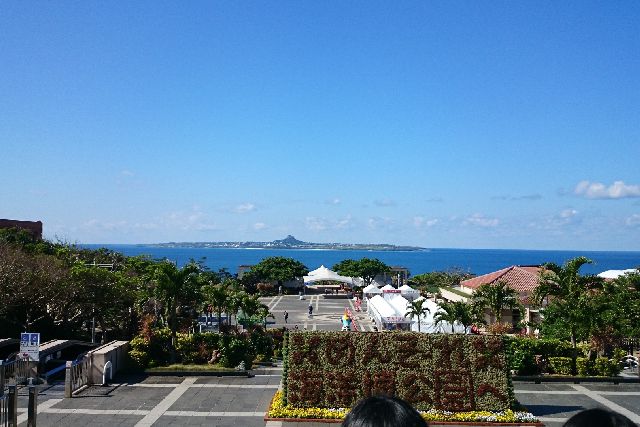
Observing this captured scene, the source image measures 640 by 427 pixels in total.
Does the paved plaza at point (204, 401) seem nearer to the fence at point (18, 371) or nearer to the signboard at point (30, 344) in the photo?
the fence at point (18, 371)

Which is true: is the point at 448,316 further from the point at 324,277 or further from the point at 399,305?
the point at 324,277

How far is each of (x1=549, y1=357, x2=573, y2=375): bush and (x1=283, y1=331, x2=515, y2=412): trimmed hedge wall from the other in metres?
7.00

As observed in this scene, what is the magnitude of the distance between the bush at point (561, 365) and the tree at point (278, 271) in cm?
4298

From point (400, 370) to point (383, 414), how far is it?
16206 millimetres

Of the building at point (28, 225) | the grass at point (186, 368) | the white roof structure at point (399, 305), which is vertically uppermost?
the building at point (28, 225)

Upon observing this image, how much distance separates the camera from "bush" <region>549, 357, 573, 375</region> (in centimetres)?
2369

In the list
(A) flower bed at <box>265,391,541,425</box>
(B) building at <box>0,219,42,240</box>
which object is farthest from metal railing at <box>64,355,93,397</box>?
(B) building at <box>0,219,42,240</box>

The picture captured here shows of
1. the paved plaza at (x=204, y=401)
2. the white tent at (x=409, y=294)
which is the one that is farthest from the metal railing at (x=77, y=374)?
the white tent at (x=409, y=294)

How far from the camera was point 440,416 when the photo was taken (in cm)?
1734

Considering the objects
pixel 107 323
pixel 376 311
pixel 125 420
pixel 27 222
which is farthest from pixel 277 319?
pixel 27 222

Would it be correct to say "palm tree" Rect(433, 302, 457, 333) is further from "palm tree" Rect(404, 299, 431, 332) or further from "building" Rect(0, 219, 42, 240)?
"building" Rect(0, 219, 42, 240)

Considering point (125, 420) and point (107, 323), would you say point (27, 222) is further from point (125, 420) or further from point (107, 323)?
point (125, 420)

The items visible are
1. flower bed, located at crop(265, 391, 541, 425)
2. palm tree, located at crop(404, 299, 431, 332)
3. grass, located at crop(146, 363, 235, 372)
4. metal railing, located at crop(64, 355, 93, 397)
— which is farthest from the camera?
palm tree, located at crop(404, 299, 431, 332)

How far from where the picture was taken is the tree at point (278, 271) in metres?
64.8
